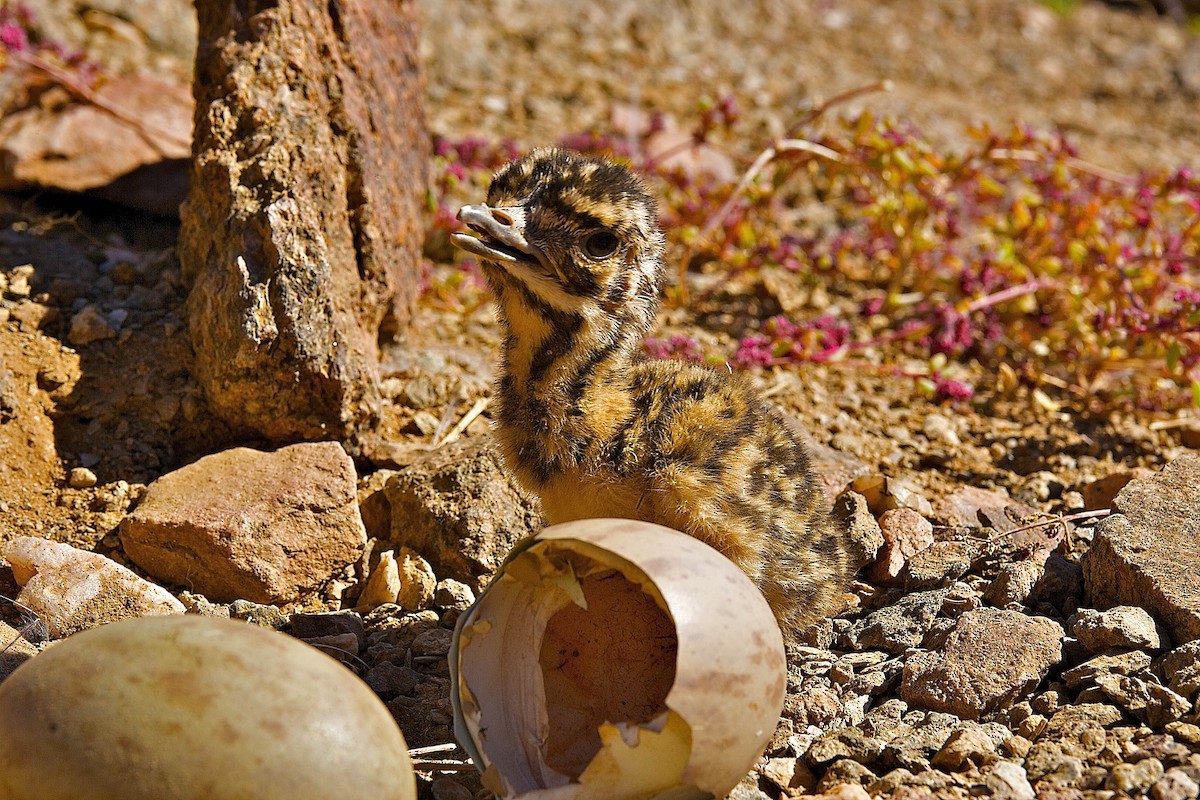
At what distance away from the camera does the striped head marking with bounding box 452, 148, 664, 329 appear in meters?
3.88

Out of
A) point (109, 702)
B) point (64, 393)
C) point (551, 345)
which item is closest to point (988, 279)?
point (551, 345)

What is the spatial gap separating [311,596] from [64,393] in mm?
1275

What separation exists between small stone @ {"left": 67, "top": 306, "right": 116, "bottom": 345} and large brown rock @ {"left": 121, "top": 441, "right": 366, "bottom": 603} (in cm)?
75

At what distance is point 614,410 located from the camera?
4004mm

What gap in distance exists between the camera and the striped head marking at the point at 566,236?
3885 mm

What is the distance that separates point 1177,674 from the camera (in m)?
3.50

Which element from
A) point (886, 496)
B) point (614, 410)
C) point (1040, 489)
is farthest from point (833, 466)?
point (614, 410)

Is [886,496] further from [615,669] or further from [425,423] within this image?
[425,423]

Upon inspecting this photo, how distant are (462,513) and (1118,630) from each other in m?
2.17

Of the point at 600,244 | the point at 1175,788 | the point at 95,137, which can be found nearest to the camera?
the point at 1175,788

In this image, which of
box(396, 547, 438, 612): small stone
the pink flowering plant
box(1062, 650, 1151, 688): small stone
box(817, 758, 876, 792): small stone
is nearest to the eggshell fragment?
box(817, 758, 876, 792): small stone

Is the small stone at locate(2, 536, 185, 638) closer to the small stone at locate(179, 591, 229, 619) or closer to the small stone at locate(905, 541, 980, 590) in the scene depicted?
the small stone at locate(179, 591, 229, 619)

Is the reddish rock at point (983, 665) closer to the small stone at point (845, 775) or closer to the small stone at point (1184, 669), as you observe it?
the small stone at point (1184, 669)

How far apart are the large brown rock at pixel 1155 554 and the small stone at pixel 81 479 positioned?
3.48 m
